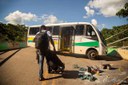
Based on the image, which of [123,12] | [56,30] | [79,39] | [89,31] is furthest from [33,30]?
[123,12]

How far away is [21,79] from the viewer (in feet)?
23.5

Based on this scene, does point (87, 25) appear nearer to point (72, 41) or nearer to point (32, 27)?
point (72, 41)

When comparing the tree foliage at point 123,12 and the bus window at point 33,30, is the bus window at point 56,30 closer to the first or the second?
the bus window at point 33,30

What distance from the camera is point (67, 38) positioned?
16.0m

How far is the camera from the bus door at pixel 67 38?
15.6 metres

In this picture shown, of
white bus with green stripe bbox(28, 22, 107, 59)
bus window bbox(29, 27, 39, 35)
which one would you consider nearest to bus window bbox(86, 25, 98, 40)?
white bus with green stripe bbox(28, 22, 107, 59)

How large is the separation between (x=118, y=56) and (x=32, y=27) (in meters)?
9.67

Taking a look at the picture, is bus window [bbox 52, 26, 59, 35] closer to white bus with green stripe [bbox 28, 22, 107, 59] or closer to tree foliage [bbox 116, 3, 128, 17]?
white bus with green stripe [bbox 28, 22, 107, 59]

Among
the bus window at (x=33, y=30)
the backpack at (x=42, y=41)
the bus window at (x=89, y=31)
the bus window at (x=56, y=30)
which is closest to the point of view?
the backpack at (x=42, y=41)

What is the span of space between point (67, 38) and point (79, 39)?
1.35 meters

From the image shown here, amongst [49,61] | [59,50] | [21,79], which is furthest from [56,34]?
[21,79]

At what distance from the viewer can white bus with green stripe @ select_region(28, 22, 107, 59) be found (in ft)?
47.2

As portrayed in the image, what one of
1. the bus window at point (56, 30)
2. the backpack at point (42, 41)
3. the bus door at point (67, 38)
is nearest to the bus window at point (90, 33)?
the bus door at point (67, 38)

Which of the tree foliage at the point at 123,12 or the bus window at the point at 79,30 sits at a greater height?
the tree foliage at the point at 123,12
